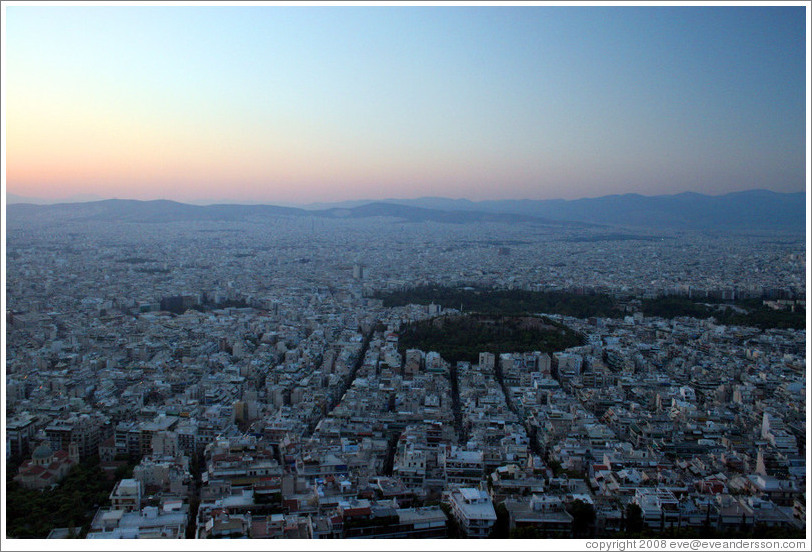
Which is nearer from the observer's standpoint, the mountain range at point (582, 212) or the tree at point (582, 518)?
the tree at point (582, 518)

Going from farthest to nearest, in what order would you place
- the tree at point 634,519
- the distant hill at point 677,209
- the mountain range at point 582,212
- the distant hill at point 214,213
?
the distant hill at point 677,209, the mountain range at point 582,212, the distant hill at point 214,213, the tree at point 634,519

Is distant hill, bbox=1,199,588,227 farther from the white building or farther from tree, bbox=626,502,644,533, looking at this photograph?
tree, bbox=626,502,644,533

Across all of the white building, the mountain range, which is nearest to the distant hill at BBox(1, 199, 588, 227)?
the mountain range

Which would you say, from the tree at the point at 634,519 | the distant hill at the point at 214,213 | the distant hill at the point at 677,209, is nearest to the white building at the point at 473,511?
the tree at the point at 634,519

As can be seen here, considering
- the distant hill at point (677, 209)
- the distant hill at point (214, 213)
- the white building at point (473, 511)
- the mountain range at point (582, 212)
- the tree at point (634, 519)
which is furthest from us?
the distant hill at point (677, 209)

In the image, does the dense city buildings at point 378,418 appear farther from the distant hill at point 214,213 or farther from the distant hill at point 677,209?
the distant hill at point 677,209

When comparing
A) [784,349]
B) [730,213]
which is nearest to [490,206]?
[730,213]
